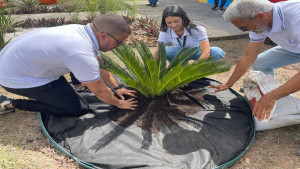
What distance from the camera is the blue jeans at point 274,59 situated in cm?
298

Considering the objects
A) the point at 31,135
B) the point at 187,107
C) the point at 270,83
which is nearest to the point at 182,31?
the point at 187,107

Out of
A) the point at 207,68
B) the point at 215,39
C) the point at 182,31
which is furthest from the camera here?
the point at 215,39

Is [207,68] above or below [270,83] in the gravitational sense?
above

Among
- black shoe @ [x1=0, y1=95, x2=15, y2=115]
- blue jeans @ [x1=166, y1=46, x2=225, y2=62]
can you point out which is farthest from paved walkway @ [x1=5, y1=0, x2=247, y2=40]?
black shoe @ [x1=0, y1=95, x2=15, y2=115]

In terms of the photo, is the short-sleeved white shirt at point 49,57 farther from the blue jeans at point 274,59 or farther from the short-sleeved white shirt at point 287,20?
the blue jeans at point 274,59

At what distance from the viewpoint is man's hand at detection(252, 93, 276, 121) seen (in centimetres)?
230

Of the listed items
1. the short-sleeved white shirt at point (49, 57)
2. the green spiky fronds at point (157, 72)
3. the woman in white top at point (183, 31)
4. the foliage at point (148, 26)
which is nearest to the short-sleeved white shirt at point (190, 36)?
the woman in white top at point (183, 31)

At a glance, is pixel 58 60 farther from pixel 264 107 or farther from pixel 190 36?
pixel 264 107

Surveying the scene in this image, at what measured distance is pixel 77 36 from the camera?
214 cm

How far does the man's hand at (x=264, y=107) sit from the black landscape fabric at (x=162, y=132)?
0.72 feet

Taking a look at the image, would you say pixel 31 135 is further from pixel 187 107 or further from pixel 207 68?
pixel 207 68

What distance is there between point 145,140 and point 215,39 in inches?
150

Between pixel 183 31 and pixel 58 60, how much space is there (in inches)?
67.5

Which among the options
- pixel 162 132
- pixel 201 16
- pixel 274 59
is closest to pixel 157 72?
pixel 162 132
